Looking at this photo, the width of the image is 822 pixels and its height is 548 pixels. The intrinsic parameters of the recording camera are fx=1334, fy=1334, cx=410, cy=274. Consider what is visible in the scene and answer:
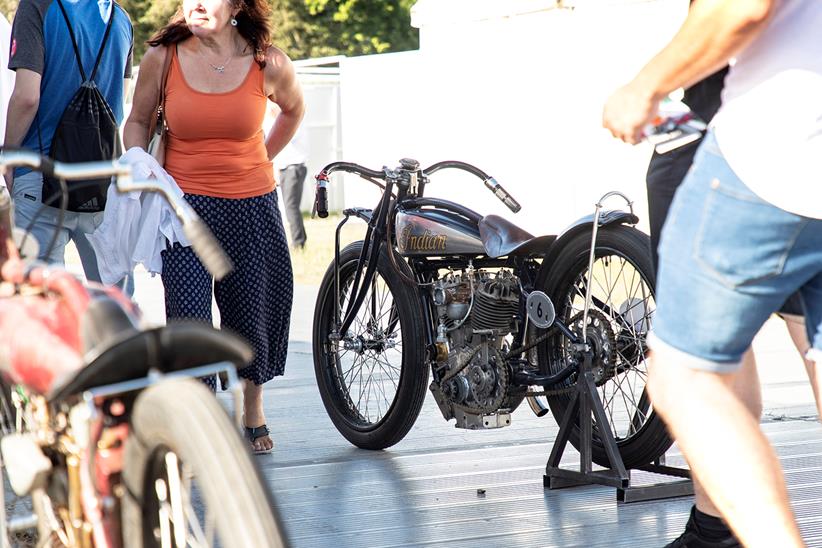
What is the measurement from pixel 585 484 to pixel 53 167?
9.45ft

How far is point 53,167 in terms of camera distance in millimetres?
2496

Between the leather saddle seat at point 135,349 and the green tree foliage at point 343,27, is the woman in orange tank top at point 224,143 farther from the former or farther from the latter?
the green tree foliage at point 343,27

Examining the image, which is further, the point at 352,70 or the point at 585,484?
the point at 352,70

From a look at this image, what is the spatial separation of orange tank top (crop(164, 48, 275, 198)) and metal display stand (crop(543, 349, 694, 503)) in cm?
166

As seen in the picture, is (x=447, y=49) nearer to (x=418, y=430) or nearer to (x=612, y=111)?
(x=418, y=430)

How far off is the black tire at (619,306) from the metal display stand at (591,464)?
89mm

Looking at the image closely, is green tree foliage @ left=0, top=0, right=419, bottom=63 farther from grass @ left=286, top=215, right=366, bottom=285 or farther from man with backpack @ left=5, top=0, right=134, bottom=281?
man with backpack @ left=5, top=0, right=134, bottom=281

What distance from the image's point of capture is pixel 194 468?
2.04 m

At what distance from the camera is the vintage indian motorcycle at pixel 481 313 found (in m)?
4.69

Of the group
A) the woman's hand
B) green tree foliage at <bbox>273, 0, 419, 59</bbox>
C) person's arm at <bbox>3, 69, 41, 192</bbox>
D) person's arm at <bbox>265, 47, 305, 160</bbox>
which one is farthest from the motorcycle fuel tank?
green tree foliage at <bbox>273, 0, 419, 59</bbox>

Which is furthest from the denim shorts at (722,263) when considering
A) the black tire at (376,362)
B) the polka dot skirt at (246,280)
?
the polka dot skirt at (246,280)

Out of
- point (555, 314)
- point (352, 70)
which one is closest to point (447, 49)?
point (352, 70)

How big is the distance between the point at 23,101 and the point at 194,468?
3.60 meters

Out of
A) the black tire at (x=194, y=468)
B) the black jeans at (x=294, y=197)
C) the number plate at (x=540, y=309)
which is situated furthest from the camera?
the black jeans at (x=294, y=197)
